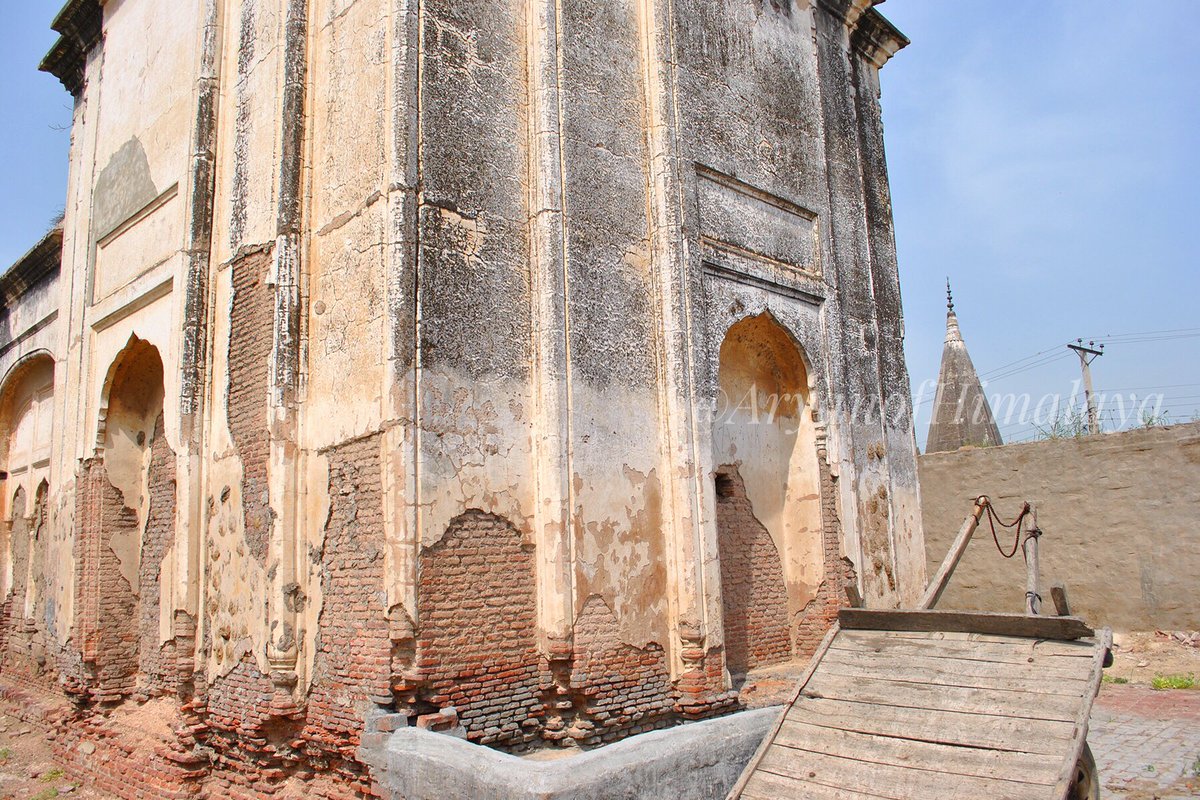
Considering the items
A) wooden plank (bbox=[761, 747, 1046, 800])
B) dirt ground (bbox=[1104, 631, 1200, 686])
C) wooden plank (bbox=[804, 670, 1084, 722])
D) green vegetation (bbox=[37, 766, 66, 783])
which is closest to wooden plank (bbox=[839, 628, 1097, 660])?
wooden plank (bbox=[804, 670, 1084, 722])

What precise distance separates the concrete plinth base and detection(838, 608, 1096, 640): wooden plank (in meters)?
1.24

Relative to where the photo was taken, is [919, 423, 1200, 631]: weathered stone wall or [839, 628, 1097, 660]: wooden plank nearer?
[839, 628, 1097, 660]: wooden plank

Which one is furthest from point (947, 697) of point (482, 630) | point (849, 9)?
point (849, 9)

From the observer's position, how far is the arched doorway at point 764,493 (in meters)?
8.82

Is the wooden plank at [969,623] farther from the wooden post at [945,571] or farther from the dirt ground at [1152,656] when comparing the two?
the dirt ground at [1152,656]

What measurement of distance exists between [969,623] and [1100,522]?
257 inches

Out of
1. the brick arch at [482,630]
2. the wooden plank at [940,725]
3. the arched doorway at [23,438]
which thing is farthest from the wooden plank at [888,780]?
the arched doorway at [23,438]

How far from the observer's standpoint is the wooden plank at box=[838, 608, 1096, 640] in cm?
439

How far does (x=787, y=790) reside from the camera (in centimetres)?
409

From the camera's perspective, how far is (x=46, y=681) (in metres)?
10.6

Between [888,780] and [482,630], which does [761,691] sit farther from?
[888,780]

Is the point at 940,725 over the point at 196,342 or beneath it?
beneath

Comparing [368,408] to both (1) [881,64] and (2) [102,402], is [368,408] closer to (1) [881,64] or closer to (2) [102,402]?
(2) [102,402]

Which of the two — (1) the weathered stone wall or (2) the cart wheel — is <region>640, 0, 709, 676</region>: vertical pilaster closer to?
(2) the cart wheel
